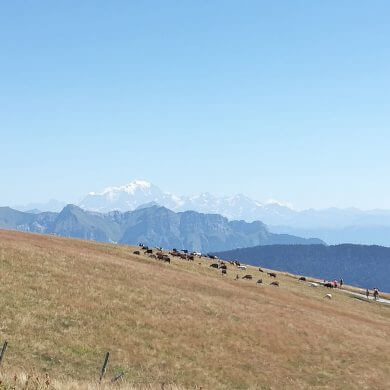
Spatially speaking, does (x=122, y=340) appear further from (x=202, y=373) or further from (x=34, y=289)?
(x=34, y=289)

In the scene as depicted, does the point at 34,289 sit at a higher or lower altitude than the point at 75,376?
higher

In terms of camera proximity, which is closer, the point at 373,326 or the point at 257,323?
the point at 257,323

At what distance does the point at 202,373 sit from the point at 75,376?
9.34 m

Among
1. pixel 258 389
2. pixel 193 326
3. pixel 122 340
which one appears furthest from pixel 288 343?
pixel 122 340

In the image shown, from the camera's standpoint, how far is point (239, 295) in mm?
59406

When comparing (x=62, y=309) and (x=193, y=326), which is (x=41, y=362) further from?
(x=193, y=326)

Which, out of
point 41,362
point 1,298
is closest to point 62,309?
point 1,298

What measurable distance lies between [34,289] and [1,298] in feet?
14.3

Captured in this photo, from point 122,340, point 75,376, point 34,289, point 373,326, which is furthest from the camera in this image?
point 373,326

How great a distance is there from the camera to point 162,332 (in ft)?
125

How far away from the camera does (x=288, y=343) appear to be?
141 feet

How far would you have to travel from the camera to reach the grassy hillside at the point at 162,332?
30.7 metres

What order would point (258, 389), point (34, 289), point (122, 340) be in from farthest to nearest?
point (34, 289) < point (122, 340) < point (258, 389)

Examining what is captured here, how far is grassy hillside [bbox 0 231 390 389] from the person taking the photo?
101 feet
